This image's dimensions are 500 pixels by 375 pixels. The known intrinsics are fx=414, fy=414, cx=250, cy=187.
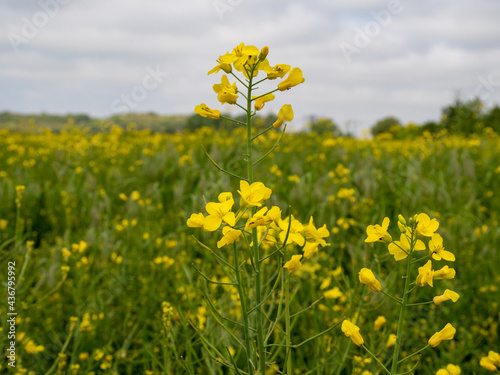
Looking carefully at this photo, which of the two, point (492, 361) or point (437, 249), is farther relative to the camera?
point (492, 361)

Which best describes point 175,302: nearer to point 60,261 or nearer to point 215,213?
point 60,261

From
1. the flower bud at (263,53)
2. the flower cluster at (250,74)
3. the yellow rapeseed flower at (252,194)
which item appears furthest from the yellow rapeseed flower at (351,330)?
the flower bud at (263,53)

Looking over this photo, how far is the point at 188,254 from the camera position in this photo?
7.87 feet

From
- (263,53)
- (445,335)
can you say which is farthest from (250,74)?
(445,335)

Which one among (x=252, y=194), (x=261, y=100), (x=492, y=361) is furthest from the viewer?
(x=492, y=361)

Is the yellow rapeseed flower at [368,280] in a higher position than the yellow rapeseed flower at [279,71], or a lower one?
lower

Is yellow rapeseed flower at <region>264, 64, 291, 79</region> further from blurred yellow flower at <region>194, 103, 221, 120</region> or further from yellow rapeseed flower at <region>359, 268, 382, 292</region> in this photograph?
yellow rapeseed flower at <region>359, 268, 382, 292</region>

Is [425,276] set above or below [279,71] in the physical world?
below

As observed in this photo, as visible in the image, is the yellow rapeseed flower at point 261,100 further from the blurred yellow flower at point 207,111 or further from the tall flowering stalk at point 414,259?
the tall flowering stalk at point 414,259

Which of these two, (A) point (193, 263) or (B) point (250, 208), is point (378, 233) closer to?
(B) point (250, 208)

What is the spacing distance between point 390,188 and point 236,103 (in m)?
2.68

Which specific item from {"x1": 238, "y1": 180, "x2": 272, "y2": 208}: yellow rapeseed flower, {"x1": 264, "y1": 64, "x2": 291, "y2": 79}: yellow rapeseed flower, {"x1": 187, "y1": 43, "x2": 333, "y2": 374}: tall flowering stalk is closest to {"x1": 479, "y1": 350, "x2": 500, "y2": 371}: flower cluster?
{"x1": 187, "y1": 43, "x2": 333, "y2": 374}: tall flowering stalk

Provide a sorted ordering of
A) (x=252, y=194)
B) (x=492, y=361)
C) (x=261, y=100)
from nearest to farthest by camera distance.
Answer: (x=252, y=194)
(x=261, y=100)
(x=492, y=361)

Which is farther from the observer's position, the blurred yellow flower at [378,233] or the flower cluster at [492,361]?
the flower cluster at [492,361]
